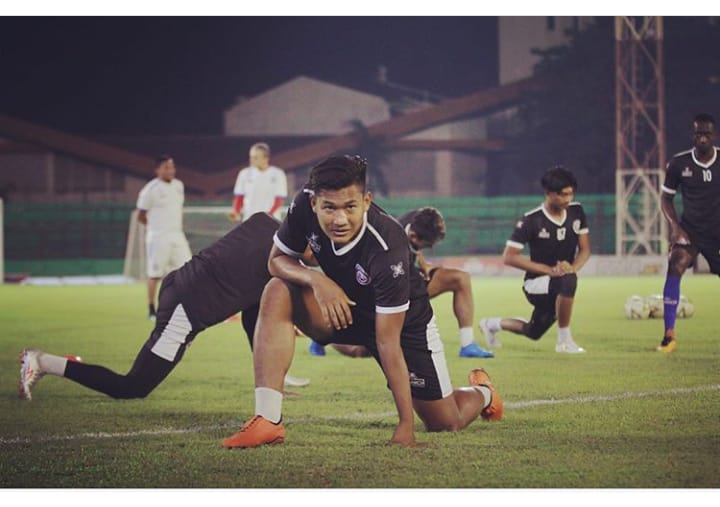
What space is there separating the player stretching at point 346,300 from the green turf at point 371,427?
0.19 metres

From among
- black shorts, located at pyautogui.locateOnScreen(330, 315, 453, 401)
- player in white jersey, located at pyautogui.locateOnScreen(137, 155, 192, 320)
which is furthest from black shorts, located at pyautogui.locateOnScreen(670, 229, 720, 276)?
player in white jersey, located at pyautogui.locateOnScreen(137, 155, 192, 320)

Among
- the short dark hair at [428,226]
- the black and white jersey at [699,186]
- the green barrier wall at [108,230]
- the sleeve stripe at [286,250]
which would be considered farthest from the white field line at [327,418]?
the green barrier wall at [108,230]

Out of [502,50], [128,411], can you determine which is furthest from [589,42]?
[128,411]

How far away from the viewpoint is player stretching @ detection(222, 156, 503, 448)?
371 cm

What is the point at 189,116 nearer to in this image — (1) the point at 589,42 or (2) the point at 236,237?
(1) the point at 589,42

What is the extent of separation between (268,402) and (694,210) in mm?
3684

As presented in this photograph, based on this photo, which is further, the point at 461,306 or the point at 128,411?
the point at 461,306

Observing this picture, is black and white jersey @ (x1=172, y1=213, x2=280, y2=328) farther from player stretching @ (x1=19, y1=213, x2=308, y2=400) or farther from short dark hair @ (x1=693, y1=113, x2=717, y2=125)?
short dark hair @ (x1=693, y1=113, x2=717, y2=125)

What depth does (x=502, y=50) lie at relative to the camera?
1602 cm

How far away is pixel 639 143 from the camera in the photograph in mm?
14969

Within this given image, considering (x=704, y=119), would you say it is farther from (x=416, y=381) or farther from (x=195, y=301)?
(x=195, y=301)

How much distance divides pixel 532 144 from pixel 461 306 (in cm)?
1320

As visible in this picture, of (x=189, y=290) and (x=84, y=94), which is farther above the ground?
(x=84, y=94)

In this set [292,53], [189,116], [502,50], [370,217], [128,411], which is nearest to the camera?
[370,217]
